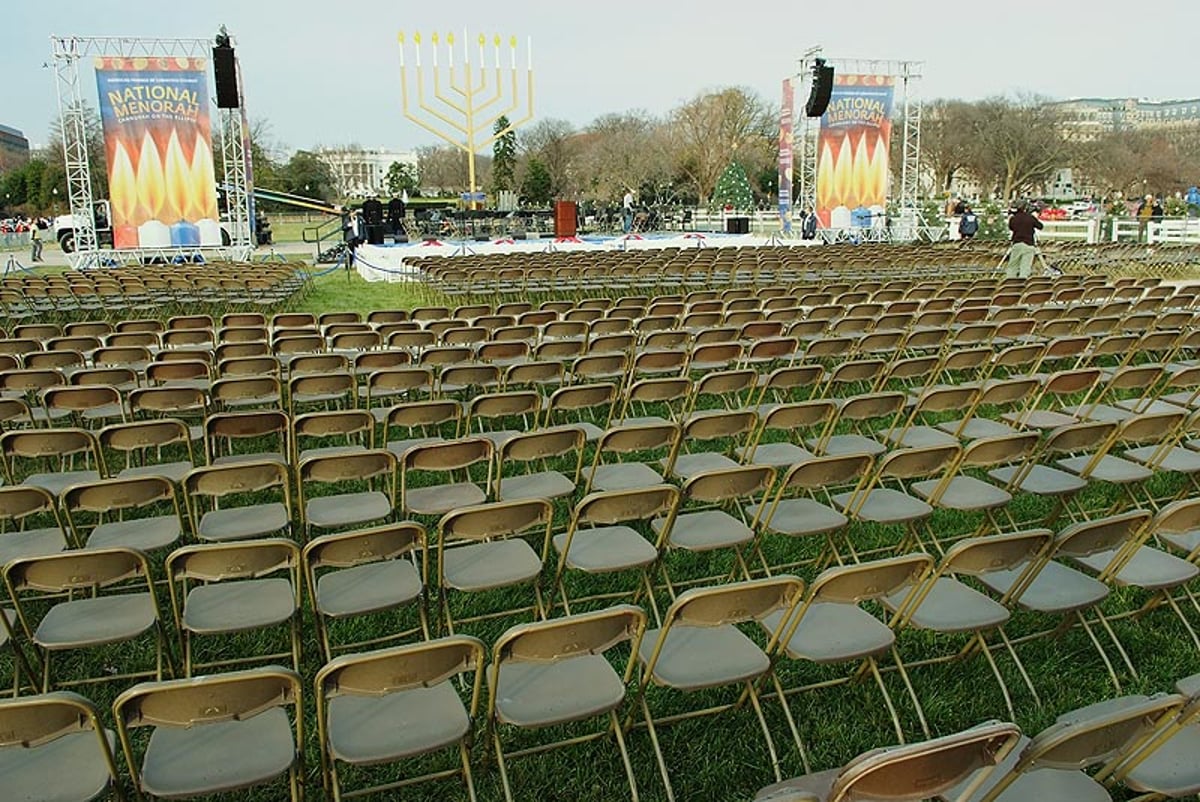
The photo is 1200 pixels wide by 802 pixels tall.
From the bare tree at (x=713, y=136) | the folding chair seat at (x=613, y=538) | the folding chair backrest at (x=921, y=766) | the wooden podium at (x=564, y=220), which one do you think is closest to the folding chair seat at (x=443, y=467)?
the folding chair seat at (x=613, y=538)

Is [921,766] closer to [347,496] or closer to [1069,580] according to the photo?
[1069,580]

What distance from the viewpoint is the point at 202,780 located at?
2.20 metres

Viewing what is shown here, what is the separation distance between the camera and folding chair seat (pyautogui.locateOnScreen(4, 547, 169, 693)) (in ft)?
8.81

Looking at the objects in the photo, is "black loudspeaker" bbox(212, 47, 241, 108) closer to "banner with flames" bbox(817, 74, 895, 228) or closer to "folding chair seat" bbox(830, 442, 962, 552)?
"banner with flames" bbox(817, 74, 895, 228)

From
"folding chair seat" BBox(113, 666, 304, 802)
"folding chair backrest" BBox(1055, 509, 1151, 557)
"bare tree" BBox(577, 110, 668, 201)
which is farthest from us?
"bare tree" BBox(577, 110, 668, 201)

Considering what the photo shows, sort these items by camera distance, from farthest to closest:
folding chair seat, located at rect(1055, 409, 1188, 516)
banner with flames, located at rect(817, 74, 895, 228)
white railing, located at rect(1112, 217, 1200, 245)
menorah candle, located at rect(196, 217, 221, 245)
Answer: banner with flames, located at rect(817, 74, 895, 228) → white railing, located at rect(1112, 217, 1200, 245) → menorah candle, located at rect(196, 217, 221, 245) → folding chair seat, located at rect(1055, 409, 1188, 516)

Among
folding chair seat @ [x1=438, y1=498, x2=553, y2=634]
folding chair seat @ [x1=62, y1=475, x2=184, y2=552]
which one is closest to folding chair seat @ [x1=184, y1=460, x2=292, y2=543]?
folding chair seat @ [x1=62, y1=475, x2=184, y2=552]

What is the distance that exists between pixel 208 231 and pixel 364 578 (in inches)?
662

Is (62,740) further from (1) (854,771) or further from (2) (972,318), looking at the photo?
(2) (972,318)

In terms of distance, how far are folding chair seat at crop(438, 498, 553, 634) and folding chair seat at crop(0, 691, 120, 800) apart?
1179 mm

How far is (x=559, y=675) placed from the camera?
265 cm

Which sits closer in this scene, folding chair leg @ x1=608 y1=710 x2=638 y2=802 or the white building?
folding chair leg @ x1=608 y1=710 x2=638 y2=802

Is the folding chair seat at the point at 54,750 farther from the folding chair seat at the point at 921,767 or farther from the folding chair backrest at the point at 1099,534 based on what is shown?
Answer: the folding chair backrest at the point at 1099,534

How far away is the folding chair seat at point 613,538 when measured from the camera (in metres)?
3.21
